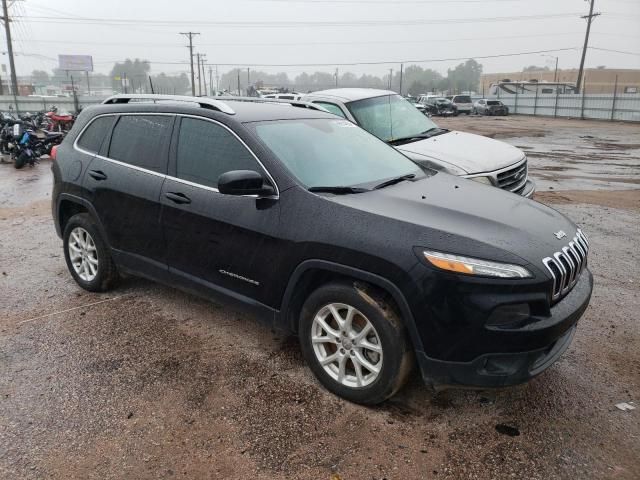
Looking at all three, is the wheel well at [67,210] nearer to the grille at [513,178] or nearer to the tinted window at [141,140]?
the tinted window at [141,140]

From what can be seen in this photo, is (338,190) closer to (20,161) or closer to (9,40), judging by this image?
(20,161)

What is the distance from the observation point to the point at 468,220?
2.99m

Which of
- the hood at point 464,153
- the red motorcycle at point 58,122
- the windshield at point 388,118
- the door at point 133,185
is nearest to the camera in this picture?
the door at point 133,185

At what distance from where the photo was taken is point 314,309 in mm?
3143

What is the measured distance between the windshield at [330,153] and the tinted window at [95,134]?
67.1 inches

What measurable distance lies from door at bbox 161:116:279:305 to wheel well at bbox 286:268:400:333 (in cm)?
Answer: 21

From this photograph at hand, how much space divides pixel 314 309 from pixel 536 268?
1270 millimetres

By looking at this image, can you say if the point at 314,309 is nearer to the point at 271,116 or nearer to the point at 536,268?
the point at 536,268

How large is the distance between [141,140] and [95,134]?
27.9 inches

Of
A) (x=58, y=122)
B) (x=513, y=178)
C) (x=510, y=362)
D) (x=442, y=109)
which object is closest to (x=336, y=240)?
(x=510, y=362)

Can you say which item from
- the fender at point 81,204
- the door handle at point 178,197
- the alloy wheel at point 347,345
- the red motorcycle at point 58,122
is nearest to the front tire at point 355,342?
the alloy wheel at point 347,345

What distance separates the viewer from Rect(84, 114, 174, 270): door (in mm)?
3996

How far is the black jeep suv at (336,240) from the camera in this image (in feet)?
8.87

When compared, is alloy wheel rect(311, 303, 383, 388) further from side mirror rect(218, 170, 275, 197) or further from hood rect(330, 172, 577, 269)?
side mirror rect(218, 170, 275, 197)
